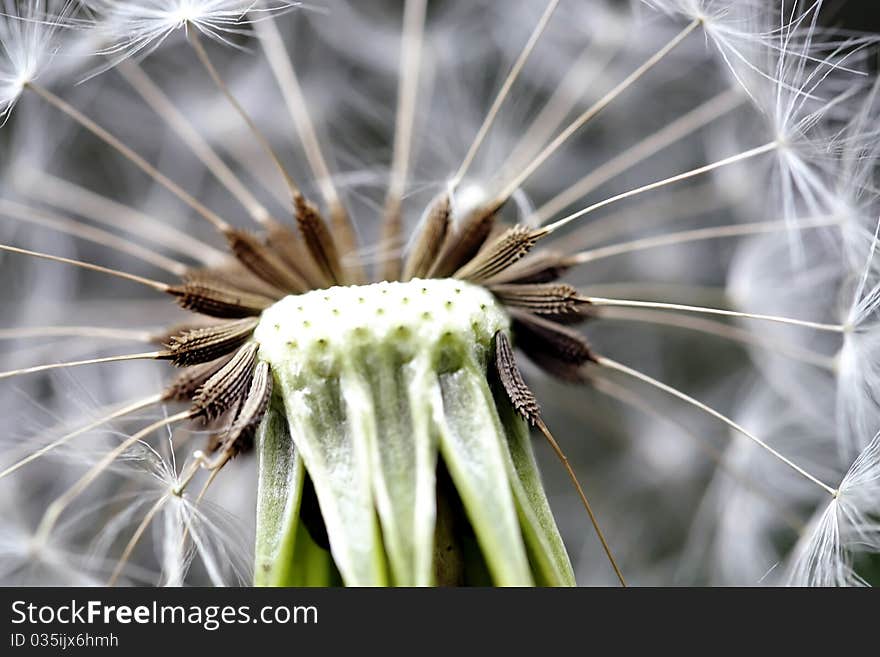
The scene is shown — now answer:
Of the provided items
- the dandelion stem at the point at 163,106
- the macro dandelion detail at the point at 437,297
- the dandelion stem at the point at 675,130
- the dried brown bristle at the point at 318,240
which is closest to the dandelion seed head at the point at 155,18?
the macro dandelion detail at the point at 437,297

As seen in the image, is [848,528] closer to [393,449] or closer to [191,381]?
[393,449]

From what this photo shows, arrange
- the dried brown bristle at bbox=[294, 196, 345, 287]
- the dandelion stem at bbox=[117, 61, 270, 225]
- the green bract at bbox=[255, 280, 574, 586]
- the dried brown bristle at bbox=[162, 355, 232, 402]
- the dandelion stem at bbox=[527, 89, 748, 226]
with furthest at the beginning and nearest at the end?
the dandelion stem at bbox=[117, 61, 270, 225] → the dandelion stem at bbox=[527, 89, 748, 226] → the dried brown bristle at bbox=[294, 196, 345, 287] → the dried brown bristle at bbox=[162, 355, 232, 402] → the green bract at bbox=[255, 280, 574, 586]

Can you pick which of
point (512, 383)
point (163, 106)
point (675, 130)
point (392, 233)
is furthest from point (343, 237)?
point (675, 130)

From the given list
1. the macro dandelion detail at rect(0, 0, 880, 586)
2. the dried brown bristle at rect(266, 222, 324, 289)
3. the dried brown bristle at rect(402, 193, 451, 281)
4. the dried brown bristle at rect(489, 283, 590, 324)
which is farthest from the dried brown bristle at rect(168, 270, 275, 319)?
the dried brown bristle at rect(489, 283, 590, 324)

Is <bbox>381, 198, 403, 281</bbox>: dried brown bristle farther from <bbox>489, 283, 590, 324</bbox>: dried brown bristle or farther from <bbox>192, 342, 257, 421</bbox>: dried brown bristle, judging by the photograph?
<bbox>192, 342, 257, 421</bbox>: dried brown bristle

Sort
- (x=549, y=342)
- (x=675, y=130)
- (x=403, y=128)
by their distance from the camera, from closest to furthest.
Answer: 1. (x=549, y=342)
2. (x=403, y=128)
3. (x=675, y=130)
